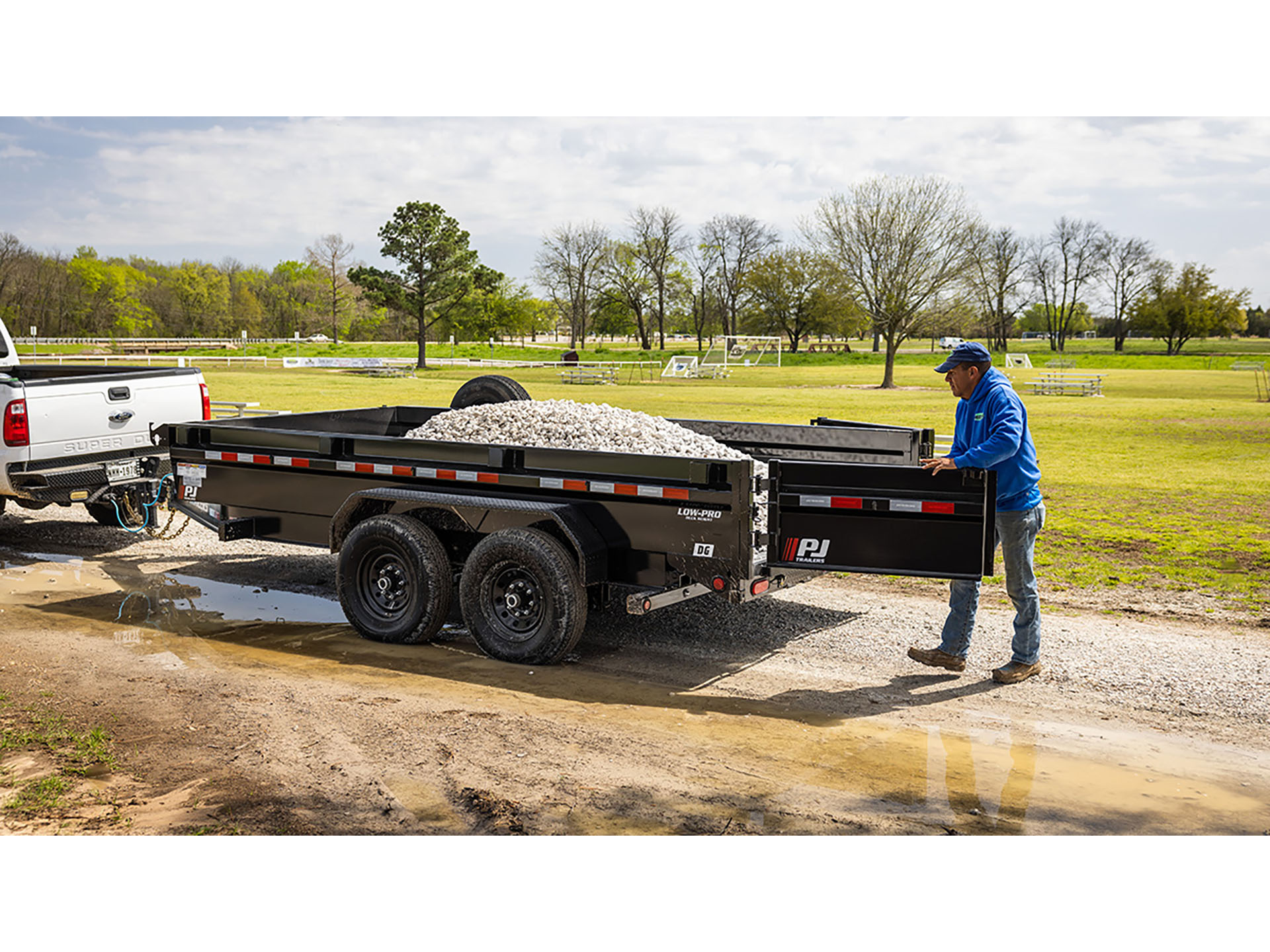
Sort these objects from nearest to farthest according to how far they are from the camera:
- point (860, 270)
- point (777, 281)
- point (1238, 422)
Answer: point (1238, 422) < point (860, 270) < point (777, 281)

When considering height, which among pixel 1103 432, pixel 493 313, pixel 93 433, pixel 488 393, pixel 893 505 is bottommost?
pixel 1103 432

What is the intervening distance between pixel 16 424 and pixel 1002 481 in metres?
7.61

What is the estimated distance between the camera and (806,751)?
504 cm

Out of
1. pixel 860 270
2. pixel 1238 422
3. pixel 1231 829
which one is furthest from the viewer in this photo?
pixel 860 270

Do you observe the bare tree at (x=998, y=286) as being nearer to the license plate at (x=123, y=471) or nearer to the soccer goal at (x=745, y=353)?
the soccer goal at (x=745, y=353)

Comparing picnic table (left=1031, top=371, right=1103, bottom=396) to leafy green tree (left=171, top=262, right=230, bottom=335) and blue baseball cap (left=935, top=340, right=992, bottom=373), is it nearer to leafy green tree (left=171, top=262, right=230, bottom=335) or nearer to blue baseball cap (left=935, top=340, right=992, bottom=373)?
blue baseball cap (left=935, top=340, right=992, bottom=373)

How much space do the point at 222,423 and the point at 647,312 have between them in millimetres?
66867

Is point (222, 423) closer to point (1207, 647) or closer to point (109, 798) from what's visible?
point (109, 798)

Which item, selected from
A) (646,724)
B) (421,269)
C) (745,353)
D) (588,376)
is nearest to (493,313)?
(421,269)

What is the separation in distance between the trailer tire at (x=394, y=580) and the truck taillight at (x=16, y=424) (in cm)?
368

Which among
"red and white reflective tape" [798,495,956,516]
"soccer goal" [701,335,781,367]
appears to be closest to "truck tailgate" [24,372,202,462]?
"red and white reflective tape" [798,495,956,516]

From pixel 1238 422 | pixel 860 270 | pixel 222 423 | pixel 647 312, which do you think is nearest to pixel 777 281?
pixel 647 312

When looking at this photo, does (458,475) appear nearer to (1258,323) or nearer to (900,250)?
(900,250)

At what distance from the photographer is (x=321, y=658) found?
6.48 m
